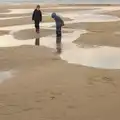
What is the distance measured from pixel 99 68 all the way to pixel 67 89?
8.62 feet

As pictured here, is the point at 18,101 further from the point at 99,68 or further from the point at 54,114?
the point at 99,68

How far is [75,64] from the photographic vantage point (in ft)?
36.2

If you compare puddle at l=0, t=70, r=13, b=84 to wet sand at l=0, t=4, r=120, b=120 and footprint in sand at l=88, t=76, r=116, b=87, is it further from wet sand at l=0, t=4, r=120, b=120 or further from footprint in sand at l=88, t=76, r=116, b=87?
footprint in sand at l=88, t=76, r=116, b=87

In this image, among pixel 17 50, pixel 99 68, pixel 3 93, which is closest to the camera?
pixel 3 93

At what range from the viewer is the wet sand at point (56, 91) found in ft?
21.2

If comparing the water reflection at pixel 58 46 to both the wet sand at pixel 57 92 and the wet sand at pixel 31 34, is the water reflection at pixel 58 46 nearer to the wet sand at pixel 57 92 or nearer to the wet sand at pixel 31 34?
the wet sand at pixel 31 34

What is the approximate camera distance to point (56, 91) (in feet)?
25.8

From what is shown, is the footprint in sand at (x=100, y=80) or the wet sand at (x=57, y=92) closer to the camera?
the wet sand at (x=57, y=92)

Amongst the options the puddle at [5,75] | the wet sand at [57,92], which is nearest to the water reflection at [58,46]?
the wet sand at [57,92]

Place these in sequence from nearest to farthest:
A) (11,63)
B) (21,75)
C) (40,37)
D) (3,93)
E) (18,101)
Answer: (18,101) < (3,93) < (21,75) < (11,63) < (40,37)

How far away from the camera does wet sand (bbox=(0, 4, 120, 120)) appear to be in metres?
6.48

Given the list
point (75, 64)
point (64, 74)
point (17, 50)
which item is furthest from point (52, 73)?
point (17, 50)

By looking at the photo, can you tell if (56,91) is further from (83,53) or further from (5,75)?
(83,53)

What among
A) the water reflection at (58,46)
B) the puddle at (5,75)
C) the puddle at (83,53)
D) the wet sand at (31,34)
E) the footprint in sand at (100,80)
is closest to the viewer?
the footprint in sand at (100,80)
